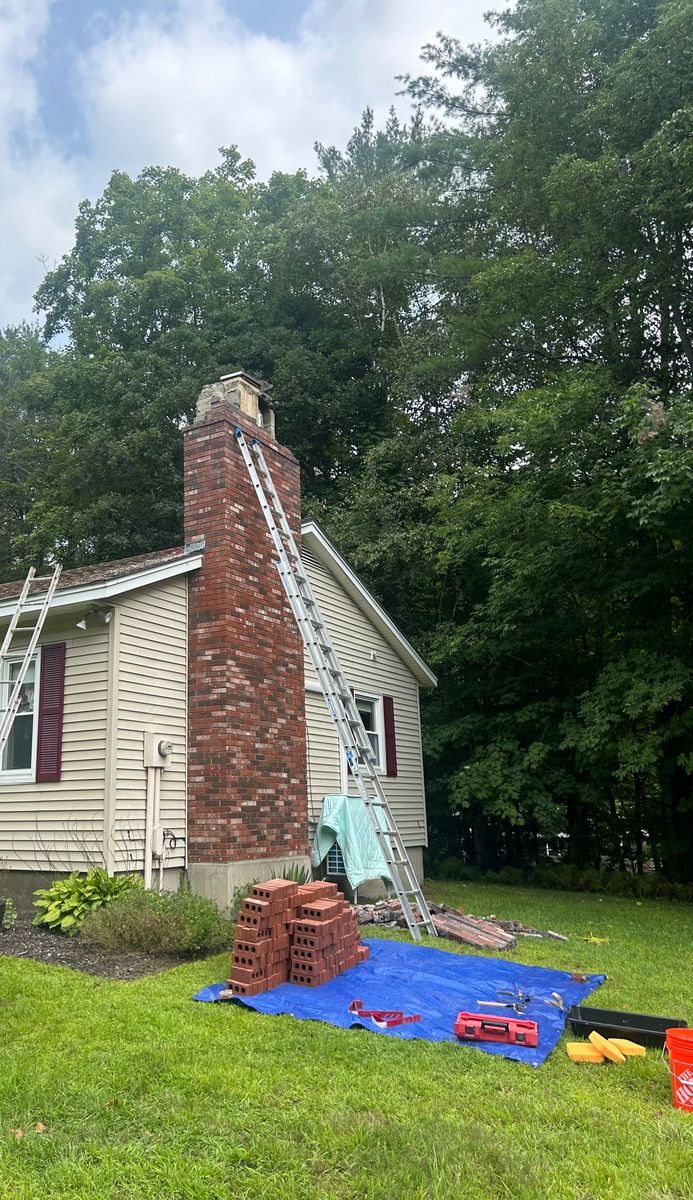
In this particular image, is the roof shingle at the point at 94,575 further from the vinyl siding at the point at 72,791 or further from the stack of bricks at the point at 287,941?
the stack of bricks at the point at 287,941

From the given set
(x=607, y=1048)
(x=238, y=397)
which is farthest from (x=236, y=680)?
(x=607, y=1048)

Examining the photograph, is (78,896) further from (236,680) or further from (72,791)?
(236,680)

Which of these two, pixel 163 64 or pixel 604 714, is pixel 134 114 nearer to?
pixel 163 64

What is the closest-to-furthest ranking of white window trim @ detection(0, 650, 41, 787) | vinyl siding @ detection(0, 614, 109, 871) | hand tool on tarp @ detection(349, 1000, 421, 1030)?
hand tool on tarp @ detection(349, 1000, 421, 1030), vinyl siding @ detection(0, 614, 109, 871), white window trim @ detection(0, 650, 41, 787)

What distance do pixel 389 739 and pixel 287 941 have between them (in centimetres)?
759

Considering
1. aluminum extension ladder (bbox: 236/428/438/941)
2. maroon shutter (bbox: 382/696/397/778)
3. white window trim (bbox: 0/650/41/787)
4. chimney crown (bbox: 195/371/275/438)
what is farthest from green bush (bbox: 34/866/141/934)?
maroon shutter (bbox: 382/696/397/778)

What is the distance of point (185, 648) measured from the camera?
9.35 meters

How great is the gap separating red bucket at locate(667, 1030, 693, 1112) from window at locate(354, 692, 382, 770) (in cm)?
927

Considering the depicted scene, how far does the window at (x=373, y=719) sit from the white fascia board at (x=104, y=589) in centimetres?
529

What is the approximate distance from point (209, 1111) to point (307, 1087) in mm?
582

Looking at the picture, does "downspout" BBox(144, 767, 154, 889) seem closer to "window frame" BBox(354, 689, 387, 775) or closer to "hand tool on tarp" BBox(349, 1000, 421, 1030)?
"hand tool on tarp" BBox(349, 1000, 421, 1030)

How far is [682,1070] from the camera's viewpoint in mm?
4102

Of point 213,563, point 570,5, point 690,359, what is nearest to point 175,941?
point 213,563

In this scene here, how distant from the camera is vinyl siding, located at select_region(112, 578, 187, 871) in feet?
27.0
